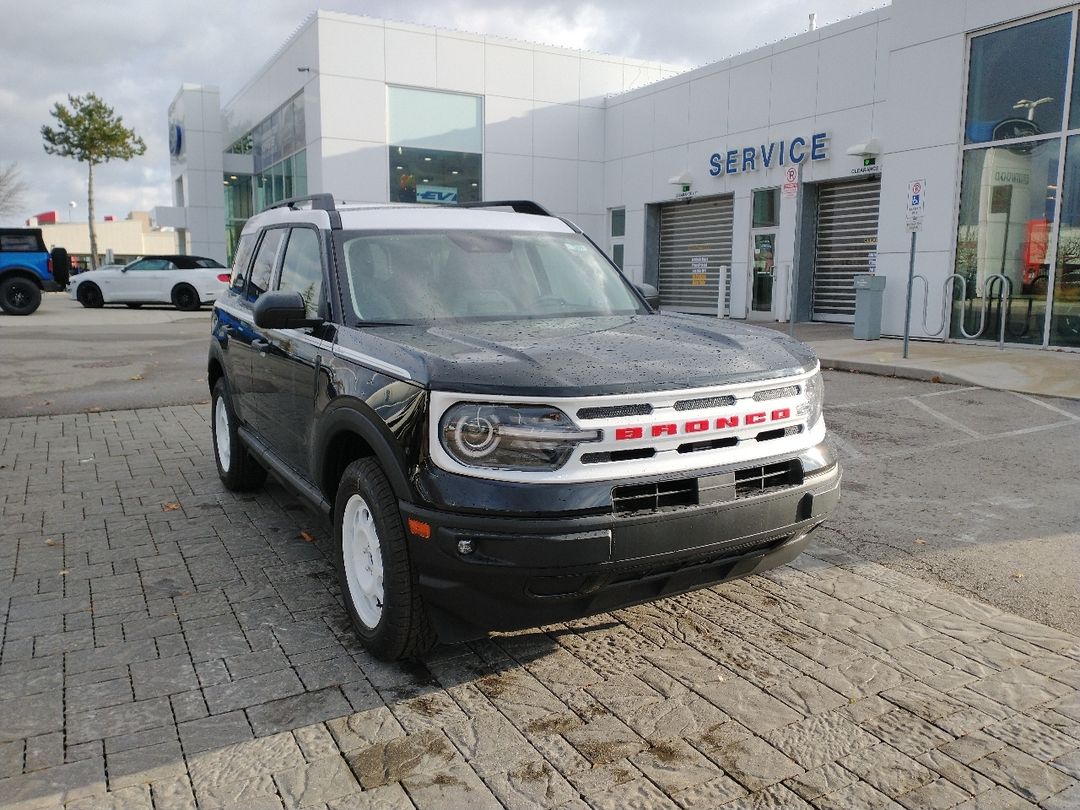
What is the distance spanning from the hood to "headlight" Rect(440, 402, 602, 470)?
3.1 inches

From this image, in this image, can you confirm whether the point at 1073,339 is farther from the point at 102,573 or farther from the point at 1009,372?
the point at 102,573

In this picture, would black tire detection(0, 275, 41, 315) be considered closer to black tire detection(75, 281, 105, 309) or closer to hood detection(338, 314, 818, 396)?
black tire detection(75, 281, 105, 309)

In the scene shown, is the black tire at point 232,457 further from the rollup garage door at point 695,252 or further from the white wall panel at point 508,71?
the white wall panel at point 508,71

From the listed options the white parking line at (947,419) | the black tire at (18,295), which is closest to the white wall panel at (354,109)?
the black tire at (18,295)

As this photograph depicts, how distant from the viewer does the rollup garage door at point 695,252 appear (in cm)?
2289

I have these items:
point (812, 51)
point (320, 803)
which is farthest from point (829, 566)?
point (812, 51)

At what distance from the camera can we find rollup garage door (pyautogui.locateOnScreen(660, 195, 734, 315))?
22891 mm

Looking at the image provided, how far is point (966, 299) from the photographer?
1484 cm

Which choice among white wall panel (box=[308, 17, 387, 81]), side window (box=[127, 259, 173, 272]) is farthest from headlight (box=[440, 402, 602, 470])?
side window (box=[127, 259, 173, 272])

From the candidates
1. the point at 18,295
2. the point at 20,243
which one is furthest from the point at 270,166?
the point at 18,295

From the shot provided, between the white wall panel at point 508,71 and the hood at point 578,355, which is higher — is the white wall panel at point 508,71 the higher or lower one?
the higher one

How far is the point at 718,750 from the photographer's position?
9.19ft

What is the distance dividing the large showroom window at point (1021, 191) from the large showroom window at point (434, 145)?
49.6 ft

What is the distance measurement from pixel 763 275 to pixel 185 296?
684 inches
